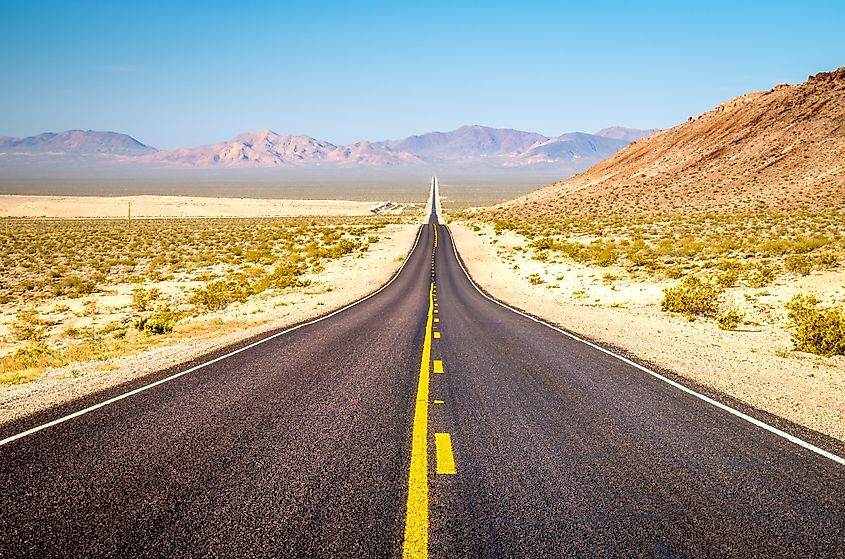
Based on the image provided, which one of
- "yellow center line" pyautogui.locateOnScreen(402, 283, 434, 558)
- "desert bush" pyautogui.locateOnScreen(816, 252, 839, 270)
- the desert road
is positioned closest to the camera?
"yellow center line" pyautogui.locateOnScreen(402, 283, 434, 558)

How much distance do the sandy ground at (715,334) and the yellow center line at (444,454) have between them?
17.2 ft

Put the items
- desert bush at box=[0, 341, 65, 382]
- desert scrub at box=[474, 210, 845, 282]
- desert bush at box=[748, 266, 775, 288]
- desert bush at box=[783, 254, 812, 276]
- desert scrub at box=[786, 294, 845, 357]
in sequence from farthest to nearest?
1. desert scrub at box=[474, 210, 845, 282]
2. desert bush at box=[783, 254, 812, 276]
3. desert bush at box=[748, 266, 775, 288]
4. desert scrub at box=[786, 294, 845, 357]
5. desert bush at box=[0, 341, 65, 382]

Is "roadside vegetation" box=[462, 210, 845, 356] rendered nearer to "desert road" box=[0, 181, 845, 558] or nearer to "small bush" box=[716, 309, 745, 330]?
"small bush" box=[716, 309, 745, 330]

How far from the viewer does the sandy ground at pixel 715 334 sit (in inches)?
355

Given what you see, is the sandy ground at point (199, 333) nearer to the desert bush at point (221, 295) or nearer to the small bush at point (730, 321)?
the desert bush at point (221, 295)

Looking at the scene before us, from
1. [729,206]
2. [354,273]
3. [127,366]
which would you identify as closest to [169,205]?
[354,273]

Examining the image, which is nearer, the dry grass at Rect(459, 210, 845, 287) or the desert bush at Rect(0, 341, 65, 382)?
the desert bush at Rect(0, 341, 65, 382)

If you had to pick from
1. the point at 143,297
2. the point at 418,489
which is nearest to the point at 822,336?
the point at 418,489

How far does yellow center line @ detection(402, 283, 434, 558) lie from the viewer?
4215 mm

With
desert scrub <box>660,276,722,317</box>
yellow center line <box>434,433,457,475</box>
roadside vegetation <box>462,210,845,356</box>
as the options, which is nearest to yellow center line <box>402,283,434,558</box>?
yellow center line <box>434,433,457,475</box>

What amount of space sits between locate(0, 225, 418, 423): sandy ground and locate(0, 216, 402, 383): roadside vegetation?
512mm

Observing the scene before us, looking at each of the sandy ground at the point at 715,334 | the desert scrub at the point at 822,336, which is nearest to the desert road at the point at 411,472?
the sandy ground at the point at 715,334

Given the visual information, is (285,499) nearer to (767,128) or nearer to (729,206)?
(729,206)

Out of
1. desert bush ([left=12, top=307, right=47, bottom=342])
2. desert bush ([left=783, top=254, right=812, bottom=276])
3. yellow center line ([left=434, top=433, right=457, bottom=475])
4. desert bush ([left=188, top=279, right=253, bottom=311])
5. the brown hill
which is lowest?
desert bush ([left=12, top=307, right=47, bottom=342])
